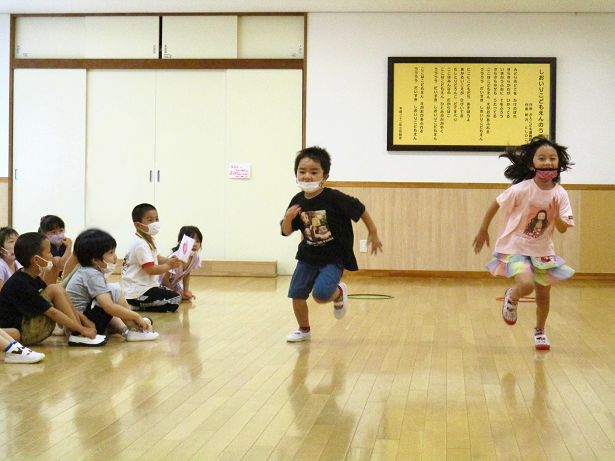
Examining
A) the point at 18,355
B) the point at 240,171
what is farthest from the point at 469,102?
the point at 18,355

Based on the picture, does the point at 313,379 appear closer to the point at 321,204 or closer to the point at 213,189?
the point at 321,204

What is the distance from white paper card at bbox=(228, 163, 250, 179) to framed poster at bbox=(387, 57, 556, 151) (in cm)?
142

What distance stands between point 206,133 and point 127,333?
3793mm

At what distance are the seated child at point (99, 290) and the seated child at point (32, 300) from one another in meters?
0.16

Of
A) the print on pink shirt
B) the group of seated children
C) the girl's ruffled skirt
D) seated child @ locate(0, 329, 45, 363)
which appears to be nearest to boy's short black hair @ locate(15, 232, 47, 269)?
the group of seated children

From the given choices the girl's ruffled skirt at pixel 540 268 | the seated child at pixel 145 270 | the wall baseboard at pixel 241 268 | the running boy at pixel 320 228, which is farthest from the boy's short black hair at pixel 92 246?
the wall baseboard at pixel 241 268

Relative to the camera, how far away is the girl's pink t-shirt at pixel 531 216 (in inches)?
126

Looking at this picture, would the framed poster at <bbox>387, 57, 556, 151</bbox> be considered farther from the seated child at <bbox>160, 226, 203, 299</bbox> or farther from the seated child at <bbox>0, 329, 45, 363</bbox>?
the seated child at <bbox>0, 329, 45, 363</bbox>

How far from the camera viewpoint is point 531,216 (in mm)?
3223

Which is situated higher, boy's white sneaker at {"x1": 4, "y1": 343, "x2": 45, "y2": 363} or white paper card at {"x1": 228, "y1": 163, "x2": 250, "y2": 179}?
white paper card at {"x1": 228, "y1": 163, "x2": 250, "y2": 179}

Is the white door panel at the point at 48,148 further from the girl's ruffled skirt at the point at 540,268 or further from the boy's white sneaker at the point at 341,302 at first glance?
the girl's ruffled skirt at the point at 540,268

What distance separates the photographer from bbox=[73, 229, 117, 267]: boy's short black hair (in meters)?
3.30

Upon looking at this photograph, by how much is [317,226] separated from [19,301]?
140cm

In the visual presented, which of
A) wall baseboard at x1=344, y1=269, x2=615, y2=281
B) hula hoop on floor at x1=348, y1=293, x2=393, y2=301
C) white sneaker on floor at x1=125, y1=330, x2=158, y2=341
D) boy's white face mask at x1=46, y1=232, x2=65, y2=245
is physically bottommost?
hula hoop on floor at x1=348, y1=293, x2=393, y2=301
